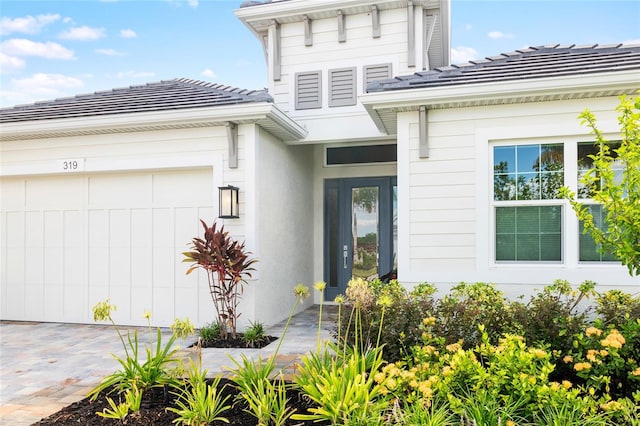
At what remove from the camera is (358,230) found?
335 inches

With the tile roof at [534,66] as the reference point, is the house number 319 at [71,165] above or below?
below

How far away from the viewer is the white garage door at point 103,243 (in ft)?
21.7

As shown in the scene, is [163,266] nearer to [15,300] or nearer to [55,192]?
[55,192]

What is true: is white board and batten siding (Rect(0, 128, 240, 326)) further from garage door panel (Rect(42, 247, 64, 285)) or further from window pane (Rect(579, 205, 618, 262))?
window pane (Rect(579, 205, 618, 262))

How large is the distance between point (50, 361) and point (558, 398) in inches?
194

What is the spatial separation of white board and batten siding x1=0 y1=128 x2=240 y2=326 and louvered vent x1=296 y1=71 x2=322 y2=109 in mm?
1944

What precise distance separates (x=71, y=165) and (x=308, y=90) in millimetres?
3953

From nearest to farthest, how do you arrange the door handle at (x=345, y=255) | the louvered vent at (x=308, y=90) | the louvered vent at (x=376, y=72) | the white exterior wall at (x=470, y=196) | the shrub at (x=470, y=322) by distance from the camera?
the shrub at (x=470, y=322), the white exterior wall at (x=470, y=196), the louvered vent at (x=376, y=72), the louvered vent at (x=308, y=90), the door handle at (x=345, y=255)

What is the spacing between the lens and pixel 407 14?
24.0 ft

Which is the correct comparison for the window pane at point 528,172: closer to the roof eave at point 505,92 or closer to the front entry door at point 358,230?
the roof eave at point 505,92

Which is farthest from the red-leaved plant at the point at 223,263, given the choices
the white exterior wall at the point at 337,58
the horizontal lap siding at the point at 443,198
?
the white exterior wall at the point at 337,58

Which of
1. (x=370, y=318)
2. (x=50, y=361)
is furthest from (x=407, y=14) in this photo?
(x=50, y=361)

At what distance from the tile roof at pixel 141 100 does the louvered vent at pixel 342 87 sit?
1426mm

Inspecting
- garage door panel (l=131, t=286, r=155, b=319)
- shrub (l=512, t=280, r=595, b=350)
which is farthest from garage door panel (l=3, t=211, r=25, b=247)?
shrub (l=512, t=280, r=595, b=350)
